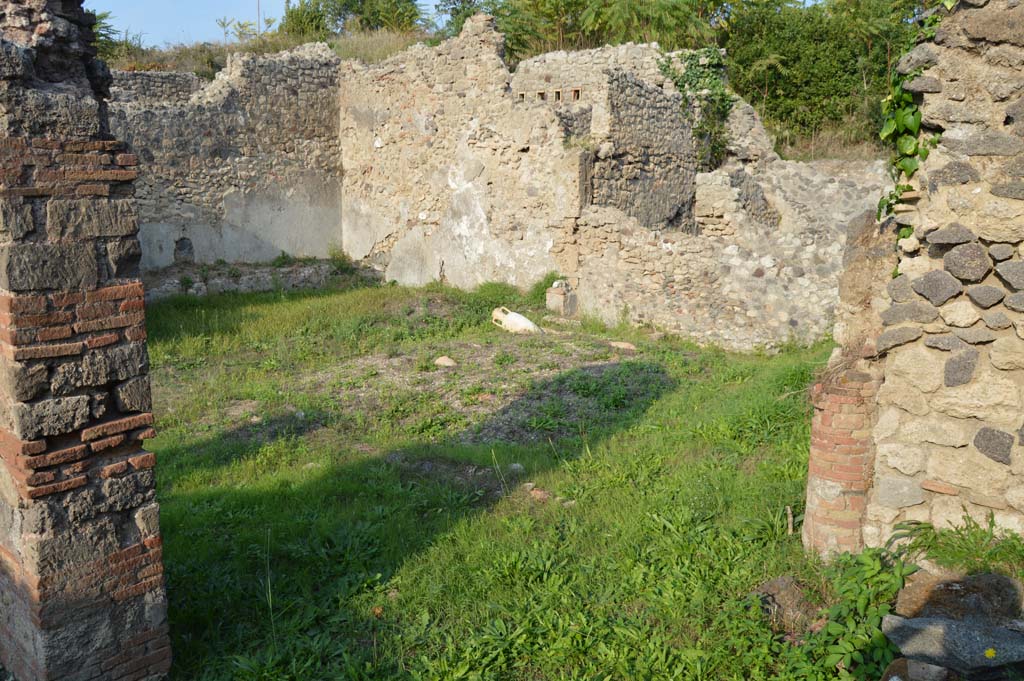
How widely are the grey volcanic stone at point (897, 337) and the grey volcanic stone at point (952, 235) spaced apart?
43 cm

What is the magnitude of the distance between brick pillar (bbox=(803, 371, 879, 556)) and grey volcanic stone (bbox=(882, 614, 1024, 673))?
0.90 metres

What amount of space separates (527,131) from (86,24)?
8.33 metres

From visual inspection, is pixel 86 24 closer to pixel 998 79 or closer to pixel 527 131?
pixel 998 79

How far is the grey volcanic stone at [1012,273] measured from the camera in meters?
3.47

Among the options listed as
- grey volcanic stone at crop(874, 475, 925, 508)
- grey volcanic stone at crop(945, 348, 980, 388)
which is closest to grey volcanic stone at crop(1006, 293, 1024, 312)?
grey volcanic stone at crop(945, 348, 980, 388)

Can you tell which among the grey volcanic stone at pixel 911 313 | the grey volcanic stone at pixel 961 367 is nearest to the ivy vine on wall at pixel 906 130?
the grey volcanic stone at pixel 911 313

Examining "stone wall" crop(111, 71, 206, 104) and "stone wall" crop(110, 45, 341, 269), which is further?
"stone wall" crop(111, 71, 206, 104)

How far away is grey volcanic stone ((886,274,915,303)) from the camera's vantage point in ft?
12.6

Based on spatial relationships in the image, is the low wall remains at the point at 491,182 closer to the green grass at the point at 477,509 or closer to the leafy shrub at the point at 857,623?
the green grass at the point at 477,509

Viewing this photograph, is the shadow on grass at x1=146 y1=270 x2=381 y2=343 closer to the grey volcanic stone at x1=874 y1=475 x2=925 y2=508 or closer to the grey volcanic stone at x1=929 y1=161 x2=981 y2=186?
the grey volcanic stone at x1=874 y1=475 x2=925 y2=508

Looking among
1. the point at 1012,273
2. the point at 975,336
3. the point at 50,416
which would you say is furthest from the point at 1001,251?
the point at 50,416

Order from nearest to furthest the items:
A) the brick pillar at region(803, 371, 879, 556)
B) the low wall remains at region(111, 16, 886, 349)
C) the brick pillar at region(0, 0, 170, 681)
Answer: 1. the brick pillar at region(0, 0, 170, 681)
2. the brick pillar at region(803, 371, 879, 556)
3. the low wall remains at region(111, 16, 886, 349)

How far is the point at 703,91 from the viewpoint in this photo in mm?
13664

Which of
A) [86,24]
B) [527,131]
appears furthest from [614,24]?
[86,24]
